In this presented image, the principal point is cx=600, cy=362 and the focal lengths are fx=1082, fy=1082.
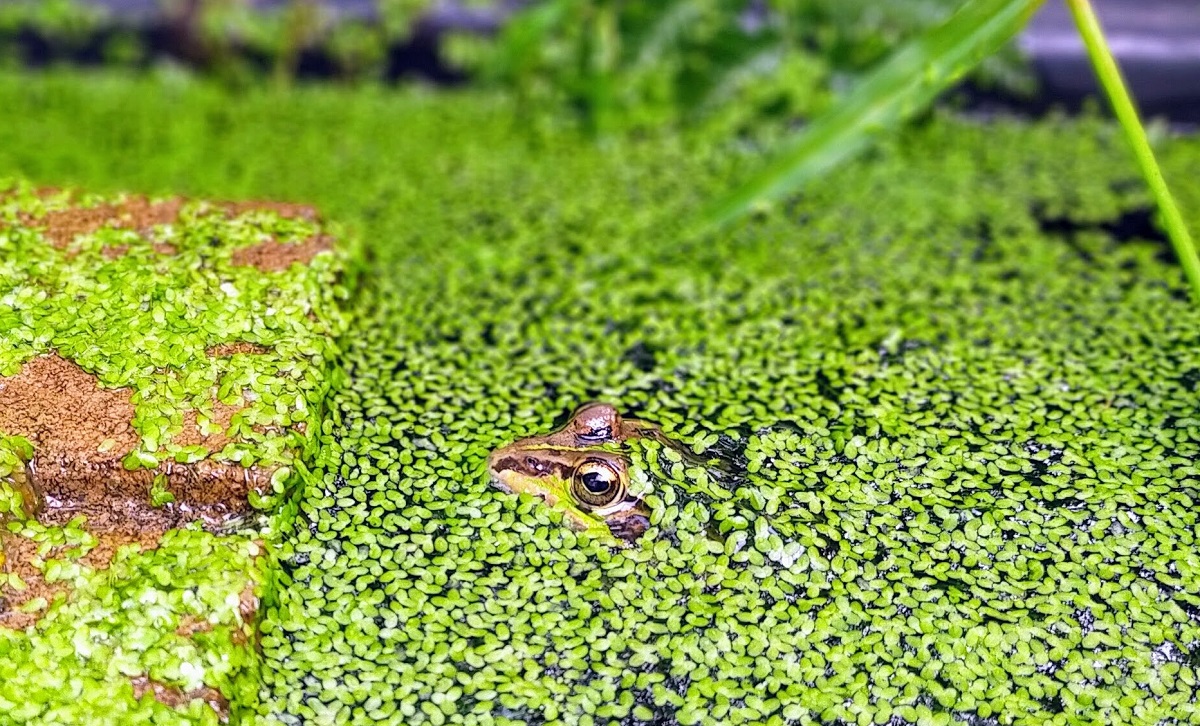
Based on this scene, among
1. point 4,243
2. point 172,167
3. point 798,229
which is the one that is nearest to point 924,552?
point 798,229

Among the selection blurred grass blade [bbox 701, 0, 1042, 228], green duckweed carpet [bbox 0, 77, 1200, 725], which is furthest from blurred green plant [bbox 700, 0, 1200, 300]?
green duckweed carpet [bbox 0, 77, 1200, 725]

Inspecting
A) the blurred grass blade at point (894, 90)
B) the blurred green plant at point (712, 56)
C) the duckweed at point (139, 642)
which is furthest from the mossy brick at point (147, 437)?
the blurred green plant at point (712, 56)

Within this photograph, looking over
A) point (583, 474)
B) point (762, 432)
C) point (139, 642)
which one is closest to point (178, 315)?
point (139, 642)

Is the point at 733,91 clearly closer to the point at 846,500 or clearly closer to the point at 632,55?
the point at 632,55

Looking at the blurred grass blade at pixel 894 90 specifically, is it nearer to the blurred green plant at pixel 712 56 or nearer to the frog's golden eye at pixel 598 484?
the frog's golden eye at pixel 598 484

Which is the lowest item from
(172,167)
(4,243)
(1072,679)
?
(172,167)

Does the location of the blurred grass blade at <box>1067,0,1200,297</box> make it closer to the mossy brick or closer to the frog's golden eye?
the frog's golden eye
